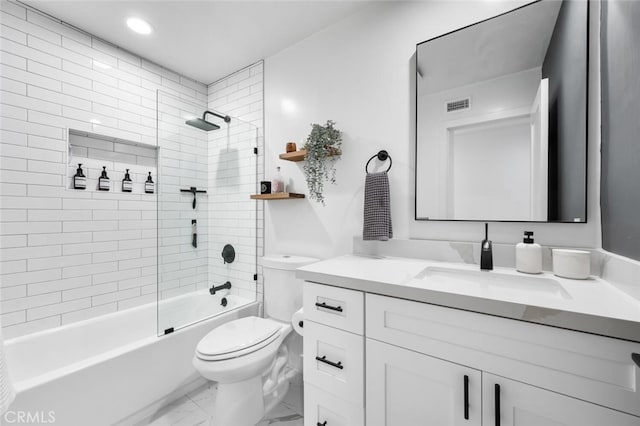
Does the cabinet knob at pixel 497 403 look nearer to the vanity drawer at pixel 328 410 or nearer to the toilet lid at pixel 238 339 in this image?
the vanity drawer at pixel 328 410

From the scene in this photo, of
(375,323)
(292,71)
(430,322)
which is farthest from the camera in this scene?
(292,71)

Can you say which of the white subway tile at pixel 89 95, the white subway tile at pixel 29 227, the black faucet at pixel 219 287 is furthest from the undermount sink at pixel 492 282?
the white subway tile at pixel 89 95

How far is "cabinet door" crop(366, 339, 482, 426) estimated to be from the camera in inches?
33.0

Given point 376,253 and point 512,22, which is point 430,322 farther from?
point 512,22

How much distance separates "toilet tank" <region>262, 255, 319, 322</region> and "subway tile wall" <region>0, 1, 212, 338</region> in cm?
Answer: 86

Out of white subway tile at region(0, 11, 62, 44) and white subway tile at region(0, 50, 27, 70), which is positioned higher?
white subway tile at region(0, 11, 62, 44)

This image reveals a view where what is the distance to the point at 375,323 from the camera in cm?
102

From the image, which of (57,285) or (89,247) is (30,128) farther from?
(57,285)

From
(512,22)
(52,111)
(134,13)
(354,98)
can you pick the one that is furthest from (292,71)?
(52,111)

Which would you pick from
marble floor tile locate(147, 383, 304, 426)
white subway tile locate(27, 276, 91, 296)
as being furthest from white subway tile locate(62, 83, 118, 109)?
marble floor tile locate(147, 383, 304, 426)

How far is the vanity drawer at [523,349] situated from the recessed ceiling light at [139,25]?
7.92 ft

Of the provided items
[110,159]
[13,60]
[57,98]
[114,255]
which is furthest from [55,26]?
[114,255]

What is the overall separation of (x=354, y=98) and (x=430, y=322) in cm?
144

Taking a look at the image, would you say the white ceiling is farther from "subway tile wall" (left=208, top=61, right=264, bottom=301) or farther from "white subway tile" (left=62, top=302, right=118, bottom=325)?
"white subway tile" (left=62, top=302, right=118, bottom=325)
